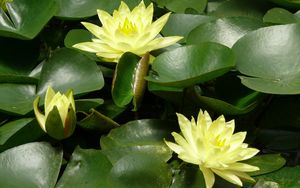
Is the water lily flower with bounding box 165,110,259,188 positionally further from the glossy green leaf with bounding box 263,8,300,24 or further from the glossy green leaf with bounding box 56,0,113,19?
the glossy green leaf with bounding box 56,0,113,19

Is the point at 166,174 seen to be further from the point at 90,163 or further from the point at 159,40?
the point at 159,40

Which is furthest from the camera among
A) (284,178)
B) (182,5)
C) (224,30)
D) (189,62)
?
(182,5)

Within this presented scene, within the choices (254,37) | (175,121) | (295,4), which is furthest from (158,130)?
(295,4)

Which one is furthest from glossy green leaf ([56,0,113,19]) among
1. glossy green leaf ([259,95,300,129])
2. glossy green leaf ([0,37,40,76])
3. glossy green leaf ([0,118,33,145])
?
glossy green leaf ([259,95,300,129])

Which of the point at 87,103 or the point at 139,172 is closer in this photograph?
the point at 139,172

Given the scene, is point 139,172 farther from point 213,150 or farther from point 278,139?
point 278,139

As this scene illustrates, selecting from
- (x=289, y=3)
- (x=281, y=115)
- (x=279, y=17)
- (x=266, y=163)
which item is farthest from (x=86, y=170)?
(x=289, y=3)
